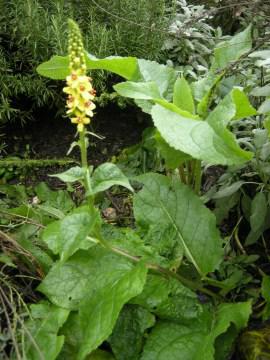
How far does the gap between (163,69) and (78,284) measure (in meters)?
0.82

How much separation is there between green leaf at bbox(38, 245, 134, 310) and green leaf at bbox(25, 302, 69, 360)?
0.10 feet

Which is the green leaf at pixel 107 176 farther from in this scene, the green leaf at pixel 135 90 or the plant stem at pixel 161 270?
the green leaf at pixel 135 90

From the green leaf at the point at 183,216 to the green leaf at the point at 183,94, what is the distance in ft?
0.82

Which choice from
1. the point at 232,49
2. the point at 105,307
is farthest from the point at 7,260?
the point at 232,49

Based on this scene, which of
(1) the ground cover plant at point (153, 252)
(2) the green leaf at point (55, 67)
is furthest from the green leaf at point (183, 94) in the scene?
(2) the green leaf at point (55, 67)

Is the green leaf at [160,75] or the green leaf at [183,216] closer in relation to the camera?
the green leaf at [183,216]

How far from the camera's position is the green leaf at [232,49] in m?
1.85

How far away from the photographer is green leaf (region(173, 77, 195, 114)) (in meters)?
1.68

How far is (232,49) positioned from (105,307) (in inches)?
40.4

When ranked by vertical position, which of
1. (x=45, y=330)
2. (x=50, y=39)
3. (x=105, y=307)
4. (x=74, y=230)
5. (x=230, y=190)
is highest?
(x=50, y=39)

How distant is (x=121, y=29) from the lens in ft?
8.96

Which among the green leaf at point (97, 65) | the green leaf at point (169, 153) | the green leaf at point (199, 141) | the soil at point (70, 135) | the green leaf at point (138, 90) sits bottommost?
the soil at point (70, 135)

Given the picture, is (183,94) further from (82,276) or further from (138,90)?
(82,276)

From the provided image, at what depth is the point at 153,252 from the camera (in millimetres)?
1613
